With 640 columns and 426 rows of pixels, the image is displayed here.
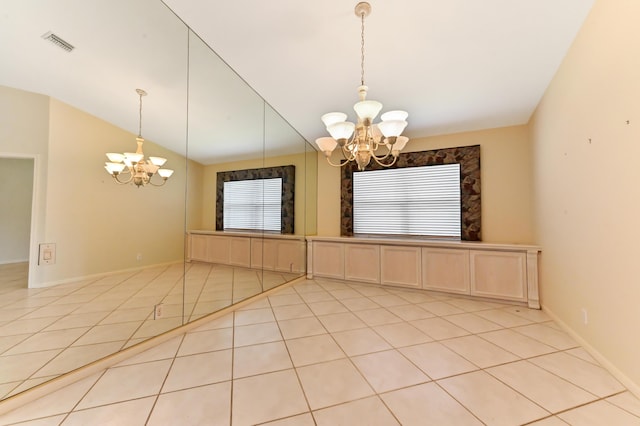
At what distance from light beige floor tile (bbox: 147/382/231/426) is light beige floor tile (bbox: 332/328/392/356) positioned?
1000 millimetres

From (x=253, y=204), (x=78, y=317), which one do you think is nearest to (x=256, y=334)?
(x=78, y=317)

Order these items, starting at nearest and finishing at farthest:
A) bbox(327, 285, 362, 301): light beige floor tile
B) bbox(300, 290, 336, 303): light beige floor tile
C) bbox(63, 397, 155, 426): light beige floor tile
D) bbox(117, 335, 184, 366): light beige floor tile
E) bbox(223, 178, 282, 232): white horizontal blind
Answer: bbox(63, 397, 155, 426): light beige floor tile
bbox(117, 335, 184, 366): light beige floor tile
bbox(223, 178, 282, 232): white horizontal blind
bbox(300, 290, 336, 303): light beige floor tile
bbox(327, 285, 362, 301): light beige floor tile

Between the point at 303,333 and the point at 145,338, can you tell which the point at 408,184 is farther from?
the point at 145,338

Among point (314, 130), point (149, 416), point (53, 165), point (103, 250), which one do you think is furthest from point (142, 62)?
point (149, 416)

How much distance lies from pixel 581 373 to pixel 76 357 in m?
3.65

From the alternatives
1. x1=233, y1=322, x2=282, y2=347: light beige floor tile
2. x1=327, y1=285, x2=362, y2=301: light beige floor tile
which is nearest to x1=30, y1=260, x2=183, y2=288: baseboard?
x1=233, y1=322, x2=282, y2=347: light beige floor tile

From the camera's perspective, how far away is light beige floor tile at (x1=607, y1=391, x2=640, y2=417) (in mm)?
1429

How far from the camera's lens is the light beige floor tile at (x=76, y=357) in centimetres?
162

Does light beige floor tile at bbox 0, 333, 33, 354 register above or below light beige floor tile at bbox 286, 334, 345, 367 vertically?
above

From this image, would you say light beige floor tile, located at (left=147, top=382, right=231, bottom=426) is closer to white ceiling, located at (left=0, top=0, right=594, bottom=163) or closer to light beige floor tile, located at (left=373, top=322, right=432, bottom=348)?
light beige floor tile, located at (left=373, top=322, right=432, bottom=348)

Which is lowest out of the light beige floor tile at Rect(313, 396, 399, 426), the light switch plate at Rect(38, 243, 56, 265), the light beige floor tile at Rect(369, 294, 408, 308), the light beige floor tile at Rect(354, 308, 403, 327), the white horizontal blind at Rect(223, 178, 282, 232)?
the light beige floor tile at Rect(369, 294, 408, 308)

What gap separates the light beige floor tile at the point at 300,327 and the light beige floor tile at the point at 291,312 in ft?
0.37

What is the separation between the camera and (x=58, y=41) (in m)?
1.89

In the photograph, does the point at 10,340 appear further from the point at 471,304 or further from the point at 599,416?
the point at 471,304
